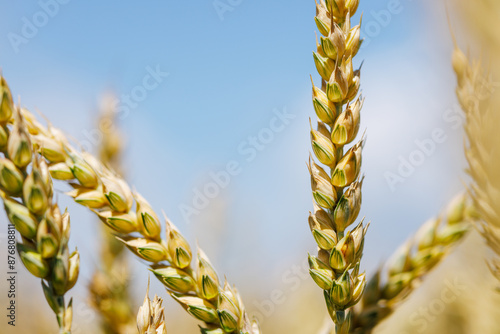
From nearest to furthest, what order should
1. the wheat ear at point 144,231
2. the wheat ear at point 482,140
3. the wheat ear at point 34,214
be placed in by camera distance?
the wheat ear at point 482,140, the wheat ear at point 34,214, the wheat ear at point 144,231

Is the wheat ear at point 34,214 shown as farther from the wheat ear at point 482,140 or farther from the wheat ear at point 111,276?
the wheat ear at point 482,140

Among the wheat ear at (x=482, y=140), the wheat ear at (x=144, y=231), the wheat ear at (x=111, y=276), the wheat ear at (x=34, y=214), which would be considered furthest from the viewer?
the wheat ear at (x=111, y=276)

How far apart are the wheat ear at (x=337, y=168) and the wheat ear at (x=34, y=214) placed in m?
0.34

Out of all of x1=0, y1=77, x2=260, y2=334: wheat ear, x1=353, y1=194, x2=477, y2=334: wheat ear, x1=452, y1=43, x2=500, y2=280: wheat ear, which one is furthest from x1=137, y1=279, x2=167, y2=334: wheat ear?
x1=452, y1=43, x2=500, y2=280: wheat ear

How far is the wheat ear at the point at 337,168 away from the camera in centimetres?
61

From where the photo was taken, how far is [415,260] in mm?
773

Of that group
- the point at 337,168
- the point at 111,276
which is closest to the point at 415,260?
the point at 337,168

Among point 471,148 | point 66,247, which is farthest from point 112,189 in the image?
point 471,148

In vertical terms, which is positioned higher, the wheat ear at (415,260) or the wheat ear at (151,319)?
the wheat ear at (415,260)

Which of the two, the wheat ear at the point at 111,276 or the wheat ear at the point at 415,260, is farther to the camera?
the wheat ear at the point at 111,276

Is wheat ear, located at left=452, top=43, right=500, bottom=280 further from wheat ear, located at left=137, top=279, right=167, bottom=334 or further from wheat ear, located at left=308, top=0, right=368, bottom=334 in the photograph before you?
wheat ear, located at left=137, top=279, right=167, bottom=334

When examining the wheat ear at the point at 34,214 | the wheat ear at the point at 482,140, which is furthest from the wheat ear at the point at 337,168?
the wheat ear at the point at 34,214

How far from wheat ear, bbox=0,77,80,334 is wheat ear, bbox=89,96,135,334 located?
39 cm

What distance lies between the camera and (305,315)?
2078 millimetres
